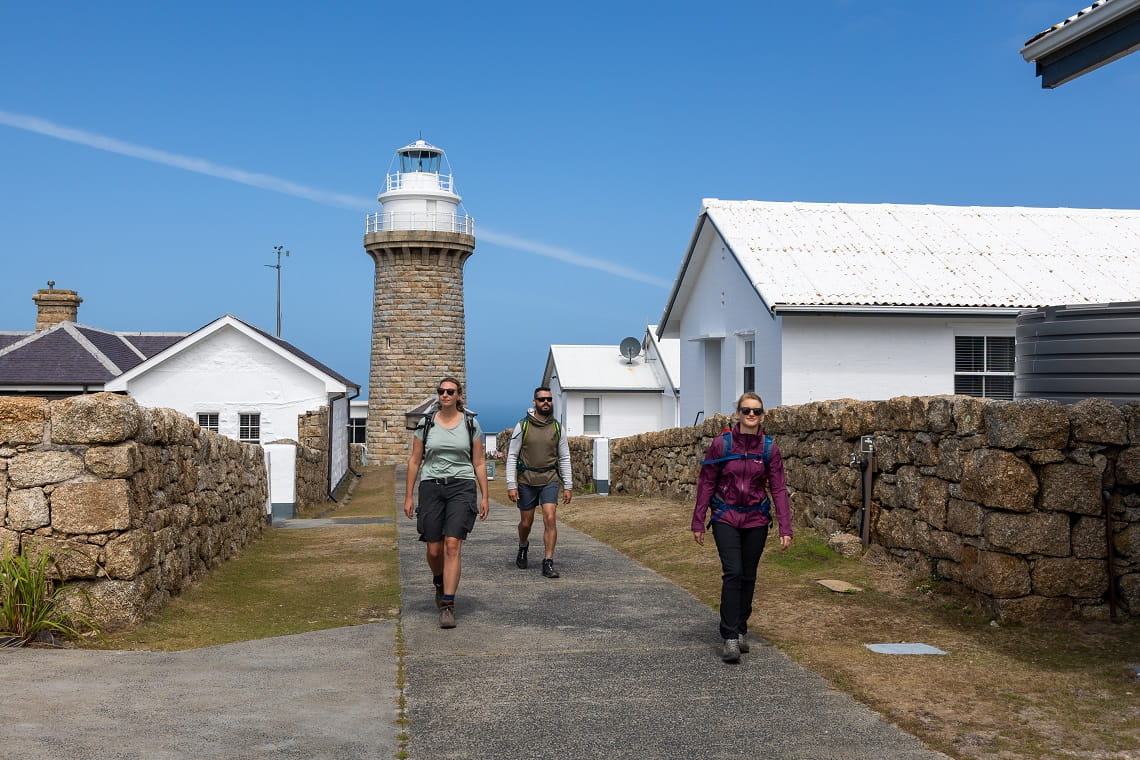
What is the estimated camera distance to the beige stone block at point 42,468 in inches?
310

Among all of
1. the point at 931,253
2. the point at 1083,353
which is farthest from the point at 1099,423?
the point at 931,253

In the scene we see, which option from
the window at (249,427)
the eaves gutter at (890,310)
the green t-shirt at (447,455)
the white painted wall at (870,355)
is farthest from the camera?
the window at (249,427)

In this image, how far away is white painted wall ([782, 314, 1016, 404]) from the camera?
18578 mm

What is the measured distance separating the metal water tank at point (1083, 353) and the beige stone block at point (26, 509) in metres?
7.36

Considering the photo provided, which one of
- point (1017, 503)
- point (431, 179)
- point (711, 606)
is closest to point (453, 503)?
point (711, 606)

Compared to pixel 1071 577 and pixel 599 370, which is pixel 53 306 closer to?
pixel 599 370

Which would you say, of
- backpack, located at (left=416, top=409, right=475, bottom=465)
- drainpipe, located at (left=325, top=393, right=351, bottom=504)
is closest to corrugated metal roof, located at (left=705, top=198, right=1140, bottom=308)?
backpack, located at (left=416, top=409, right=475, bottom=465)

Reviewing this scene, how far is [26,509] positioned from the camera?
25.9 ft

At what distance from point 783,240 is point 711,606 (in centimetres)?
1168

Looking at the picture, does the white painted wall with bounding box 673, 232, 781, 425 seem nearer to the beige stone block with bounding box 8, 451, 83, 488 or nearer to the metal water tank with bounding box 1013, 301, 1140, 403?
the metal water tank with bounding box 1013, 301, 1140, 403

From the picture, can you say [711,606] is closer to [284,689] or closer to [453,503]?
[453,503]

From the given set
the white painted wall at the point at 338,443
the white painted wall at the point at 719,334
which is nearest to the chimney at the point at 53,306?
the white painted wall at the point at 338,443

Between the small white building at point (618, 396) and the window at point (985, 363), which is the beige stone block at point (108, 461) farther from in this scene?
the small white building at point (618, 396)

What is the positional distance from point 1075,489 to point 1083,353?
1064 mm
